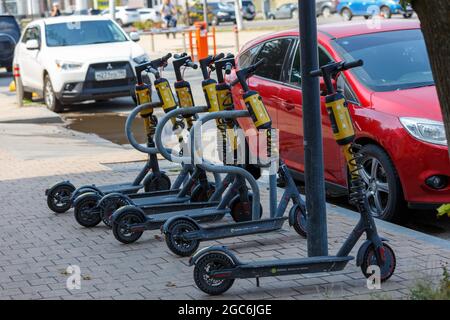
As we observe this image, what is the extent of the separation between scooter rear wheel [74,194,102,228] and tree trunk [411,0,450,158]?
4.06 metres

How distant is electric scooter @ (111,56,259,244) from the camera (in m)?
7.30

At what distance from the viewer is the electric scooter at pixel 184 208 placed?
24.0ft

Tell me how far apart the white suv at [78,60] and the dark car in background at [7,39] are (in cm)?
783

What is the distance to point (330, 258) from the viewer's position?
602 cm

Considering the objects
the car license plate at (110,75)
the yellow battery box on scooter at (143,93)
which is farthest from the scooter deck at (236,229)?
the car license plate at (110,75)

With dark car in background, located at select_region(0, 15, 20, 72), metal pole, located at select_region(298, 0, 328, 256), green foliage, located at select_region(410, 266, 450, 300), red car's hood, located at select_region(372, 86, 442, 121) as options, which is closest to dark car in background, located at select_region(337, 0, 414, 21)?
dark car in background, located at select_region(0, 15, 20, 72)

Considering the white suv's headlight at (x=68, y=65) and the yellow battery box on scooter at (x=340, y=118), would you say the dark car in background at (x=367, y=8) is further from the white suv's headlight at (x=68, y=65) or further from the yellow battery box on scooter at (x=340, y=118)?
the yellow battery box on scooter at (x=340, y=118)

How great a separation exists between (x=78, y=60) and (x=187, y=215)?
1094 cm

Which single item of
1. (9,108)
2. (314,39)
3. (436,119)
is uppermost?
(314,39)

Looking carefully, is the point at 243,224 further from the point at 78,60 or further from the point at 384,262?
the point at 78,60
